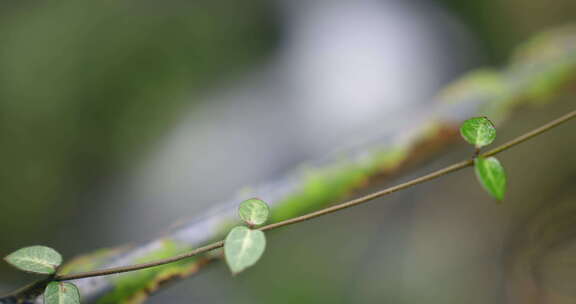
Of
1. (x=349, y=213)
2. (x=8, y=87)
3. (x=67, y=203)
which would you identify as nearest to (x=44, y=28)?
(x=8, y=87)

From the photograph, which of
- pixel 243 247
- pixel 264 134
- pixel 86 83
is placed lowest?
pixel 243 247

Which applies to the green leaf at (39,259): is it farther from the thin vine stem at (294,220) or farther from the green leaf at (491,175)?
the green leaf at (491,175)

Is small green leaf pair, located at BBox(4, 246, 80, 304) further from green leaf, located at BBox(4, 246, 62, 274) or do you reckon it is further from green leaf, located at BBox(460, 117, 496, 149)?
green leaf, located at BBox(460, 117, 496, 149)

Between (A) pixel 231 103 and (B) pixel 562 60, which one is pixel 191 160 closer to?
(A) pixel 231 103

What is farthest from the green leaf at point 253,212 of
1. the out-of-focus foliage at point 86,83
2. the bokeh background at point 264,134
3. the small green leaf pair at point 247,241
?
the out-of-focus foliage at point 86,83

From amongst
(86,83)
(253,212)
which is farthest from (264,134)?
(253,212)

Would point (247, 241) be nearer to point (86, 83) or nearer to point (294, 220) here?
point (294, 220)
